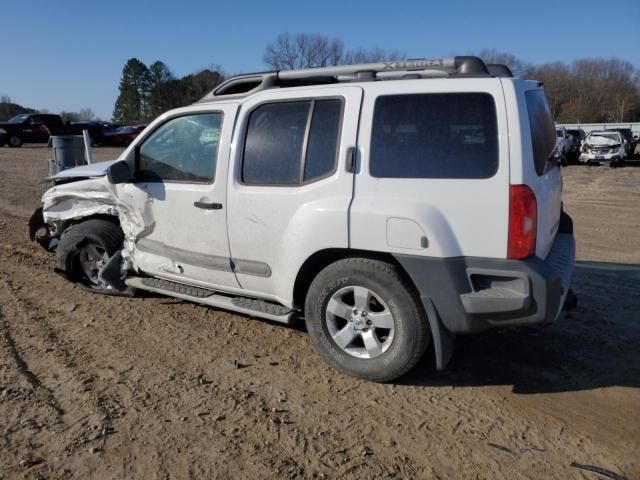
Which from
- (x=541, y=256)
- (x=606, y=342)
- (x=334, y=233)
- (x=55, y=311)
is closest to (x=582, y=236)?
(x=606, y=342)

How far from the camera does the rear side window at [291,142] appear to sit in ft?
12.4

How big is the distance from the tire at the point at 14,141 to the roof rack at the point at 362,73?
3098 cm

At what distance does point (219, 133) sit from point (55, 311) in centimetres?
237

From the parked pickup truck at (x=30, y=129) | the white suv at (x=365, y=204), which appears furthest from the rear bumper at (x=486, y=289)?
the parked pickup truck at (x=30, y=129)

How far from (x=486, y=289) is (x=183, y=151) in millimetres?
2746

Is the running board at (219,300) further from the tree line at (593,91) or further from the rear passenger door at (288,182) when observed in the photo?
the tree line at (593,91)

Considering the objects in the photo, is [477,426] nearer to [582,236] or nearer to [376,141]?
[376,141]

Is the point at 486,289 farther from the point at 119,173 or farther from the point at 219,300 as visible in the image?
the point at 119,173

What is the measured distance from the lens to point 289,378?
3.84m

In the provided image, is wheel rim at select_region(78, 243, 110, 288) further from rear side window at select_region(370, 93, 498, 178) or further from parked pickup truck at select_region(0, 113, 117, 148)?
parked pickup truck at select_region(0, 113, 117, 148)

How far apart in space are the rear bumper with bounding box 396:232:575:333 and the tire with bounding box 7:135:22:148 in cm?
3300

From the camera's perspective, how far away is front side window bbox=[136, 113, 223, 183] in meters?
4.39

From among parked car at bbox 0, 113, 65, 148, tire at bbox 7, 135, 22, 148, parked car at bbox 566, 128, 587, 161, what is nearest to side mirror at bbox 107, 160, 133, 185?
parked car at bbox 566, 128, 587, 161

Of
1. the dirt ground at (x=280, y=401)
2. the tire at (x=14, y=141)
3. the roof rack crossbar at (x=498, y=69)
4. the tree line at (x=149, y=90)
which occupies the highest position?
the tree line at (x=149, y=90)
